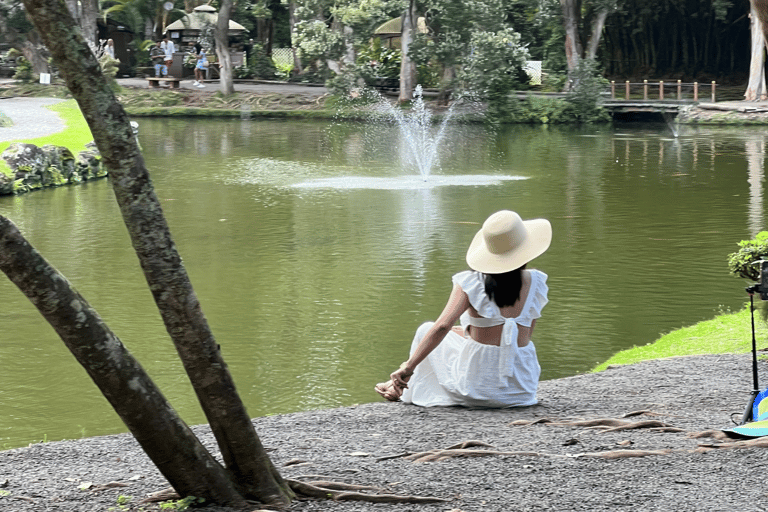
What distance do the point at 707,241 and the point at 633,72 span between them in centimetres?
3025

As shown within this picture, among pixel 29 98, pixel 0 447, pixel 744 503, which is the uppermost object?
pixel 29 98

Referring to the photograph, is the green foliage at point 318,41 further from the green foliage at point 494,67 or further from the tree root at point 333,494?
the tree root at point 333,494

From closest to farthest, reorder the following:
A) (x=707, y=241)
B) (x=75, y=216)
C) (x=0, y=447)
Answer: (x=0, y=447)
(x=707, y=241)
(x=75, y=216)

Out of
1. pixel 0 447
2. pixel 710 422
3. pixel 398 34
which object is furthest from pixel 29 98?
pixel 710 422

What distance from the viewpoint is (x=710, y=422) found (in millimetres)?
4898

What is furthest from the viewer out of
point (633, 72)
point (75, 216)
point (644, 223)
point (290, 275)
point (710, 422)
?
point (633, 72)

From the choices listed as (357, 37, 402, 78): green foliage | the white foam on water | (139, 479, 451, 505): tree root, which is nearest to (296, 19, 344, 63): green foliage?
(357, 37, 402, 78): green foliage

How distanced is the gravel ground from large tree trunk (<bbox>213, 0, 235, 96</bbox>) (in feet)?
98.2

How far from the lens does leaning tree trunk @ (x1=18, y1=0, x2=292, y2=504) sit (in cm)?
318

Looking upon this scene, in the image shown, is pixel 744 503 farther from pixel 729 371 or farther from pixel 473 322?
pixel 729 371

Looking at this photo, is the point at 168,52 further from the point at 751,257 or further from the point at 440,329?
the point at 440,329

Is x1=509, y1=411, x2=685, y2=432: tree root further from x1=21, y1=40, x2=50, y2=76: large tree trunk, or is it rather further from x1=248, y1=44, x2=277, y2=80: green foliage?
x1=248, y1=44, x2=277, y2=80: green foliage

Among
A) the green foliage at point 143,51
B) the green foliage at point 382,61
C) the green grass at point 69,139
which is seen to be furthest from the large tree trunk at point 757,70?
the green foliage at point 143,51

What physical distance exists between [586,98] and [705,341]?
24.9 metres
